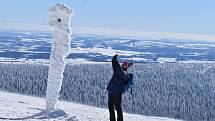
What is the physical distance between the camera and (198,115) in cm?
9875

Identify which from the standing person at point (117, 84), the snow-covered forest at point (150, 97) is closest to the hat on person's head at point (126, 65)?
the standing person at point (117, 84)

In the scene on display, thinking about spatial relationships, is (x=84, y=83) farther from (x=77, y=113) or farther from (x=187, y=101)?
(x=77, y=113)

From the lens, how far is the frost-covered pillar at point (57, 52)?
16734 millimetres

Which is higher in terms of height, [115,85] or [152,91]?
[115,85]

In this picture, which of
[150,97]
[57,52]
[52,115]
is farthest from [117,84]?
[150,97]

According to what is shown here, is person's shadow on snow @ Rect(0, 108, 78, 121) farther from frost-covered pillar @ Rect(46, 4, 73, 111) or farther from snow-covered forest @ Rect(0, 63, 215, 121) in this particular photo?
snow-covered forest @ Rect(0, 63, 215, 121)

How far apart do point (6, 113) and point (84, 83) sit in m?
134

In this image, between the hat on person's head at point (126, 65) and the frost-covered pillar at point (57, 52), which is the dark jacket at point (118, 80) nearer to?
the hat on person's head at point (126, 65)

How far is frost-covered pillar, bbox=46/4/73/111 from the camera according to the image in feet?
54.9

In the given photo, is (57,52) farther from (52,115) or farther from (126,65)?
(126,65)

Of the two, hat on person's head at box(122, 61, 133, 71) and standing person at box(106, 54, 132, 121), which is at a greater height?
hat on person's head at box(122, 61, 133, 71)

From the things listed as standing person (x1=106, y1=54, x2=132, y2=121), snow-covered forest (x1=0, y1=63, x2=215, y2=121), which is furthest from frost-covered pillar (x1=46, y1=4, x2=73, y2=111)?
snow-covered forest (x1=0, y1=63, x2=215, y2=121)

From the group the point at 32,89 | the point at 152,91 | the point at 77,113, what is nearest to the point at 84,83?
the point at 152,91

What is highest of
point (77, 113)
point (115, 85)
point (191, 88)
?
point (115, 85)
